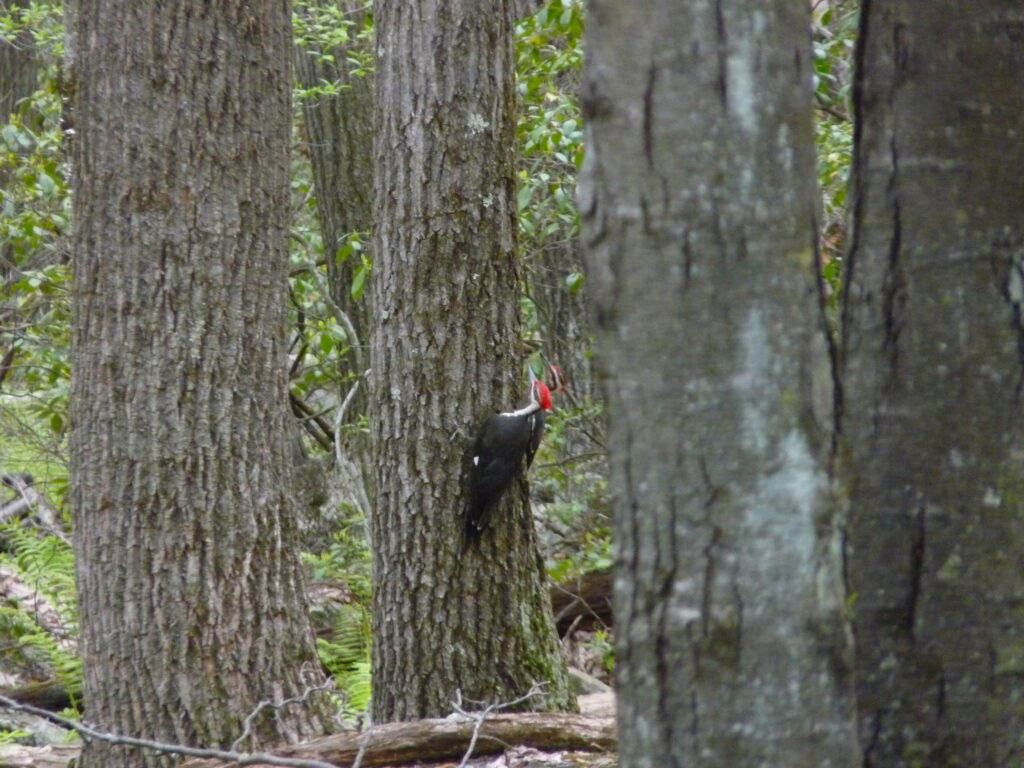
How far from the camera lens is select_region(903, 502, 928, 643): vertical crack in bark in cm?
231

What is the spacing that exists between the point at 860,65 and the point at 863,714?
4.14 ft

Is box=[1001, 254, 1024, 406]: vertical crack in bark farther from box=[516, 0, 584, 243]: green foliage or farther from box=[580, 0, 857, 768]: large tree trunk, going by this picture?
box=[516, 0, 584, 243]: green foliage

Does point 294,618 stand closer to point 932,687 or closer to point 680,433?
point 932,687

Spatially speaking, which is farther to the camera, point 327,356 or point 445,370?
point 327,356

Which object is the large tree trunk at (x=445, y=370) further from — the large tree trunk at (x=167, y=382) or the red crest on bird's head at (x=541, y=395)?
the large tree trunk at (x=167, y=382)

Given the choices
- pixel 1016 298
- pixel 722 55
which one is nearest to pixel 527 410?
pixel 1016 298

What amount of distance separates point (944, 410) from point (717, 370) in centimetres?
75

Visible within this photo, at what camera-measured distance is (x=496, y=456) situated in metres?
5.09

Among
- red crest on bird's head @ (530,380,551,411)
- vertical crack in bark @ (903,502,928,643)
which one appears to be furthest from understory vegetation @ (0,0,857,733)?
vertical crack in bark @ (903,502,928,643)

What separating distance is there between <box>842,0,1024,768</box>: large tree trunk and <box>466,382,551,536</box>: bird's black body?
2804 millimetres

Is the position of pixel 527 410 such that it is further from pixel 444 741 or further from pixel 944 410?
pixel 944 410

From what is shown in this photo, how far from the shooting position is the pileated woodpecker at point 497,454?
5.09m

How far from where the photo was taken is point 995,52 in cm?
234

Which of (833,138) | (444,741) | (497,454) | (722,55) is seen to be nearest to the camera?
(722,55)
